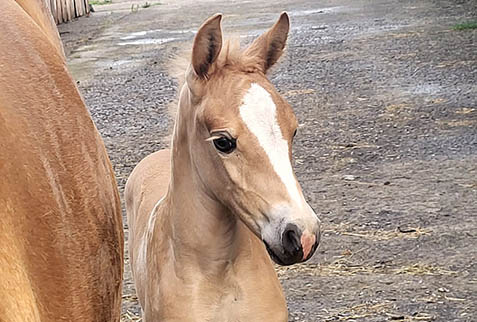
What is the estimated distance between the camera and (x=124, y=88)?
1006 centimetres

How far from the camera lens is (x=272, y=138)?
8.25 ft

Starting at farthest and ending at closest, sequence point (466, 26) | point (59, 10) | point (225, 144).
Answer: point (59, 10) < point (466, 26) < point (225, 144)

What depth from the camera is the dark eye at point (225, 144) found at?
2.63 m

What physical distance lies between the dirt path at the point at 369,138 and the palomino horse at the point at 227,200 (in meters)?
0.54

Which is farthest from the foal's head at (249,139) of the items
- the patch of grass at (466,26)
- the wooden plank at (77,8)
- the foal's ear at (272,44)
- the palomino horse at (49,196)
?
the wooden plank at (77,8)

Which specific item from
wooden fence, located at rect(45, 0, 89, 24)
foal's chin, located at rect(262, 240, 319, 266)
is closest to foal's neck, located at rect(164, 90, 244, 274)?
foal's chin, located at rect(262, 240, 319, 266)

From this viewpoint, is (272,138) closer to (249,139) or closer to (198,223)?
(249,139)

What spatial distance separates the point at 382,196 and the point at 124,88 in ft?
16.5

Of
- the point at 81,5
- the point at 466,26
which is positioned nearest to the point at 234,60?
the point at 466,26

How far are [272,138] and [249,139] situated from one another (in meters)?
0.07

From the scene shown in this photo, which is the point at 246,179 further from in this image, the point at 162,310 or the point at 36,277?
the point at 36,277

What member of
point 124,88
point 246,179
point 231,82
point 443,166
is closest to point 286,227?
point 246,179

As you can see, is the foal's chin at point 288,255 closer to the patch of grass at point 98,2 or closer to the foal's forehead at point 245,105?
the foal's forehead at point 245,105

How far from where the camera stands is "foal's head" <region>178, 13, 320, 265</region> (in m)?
2.46
